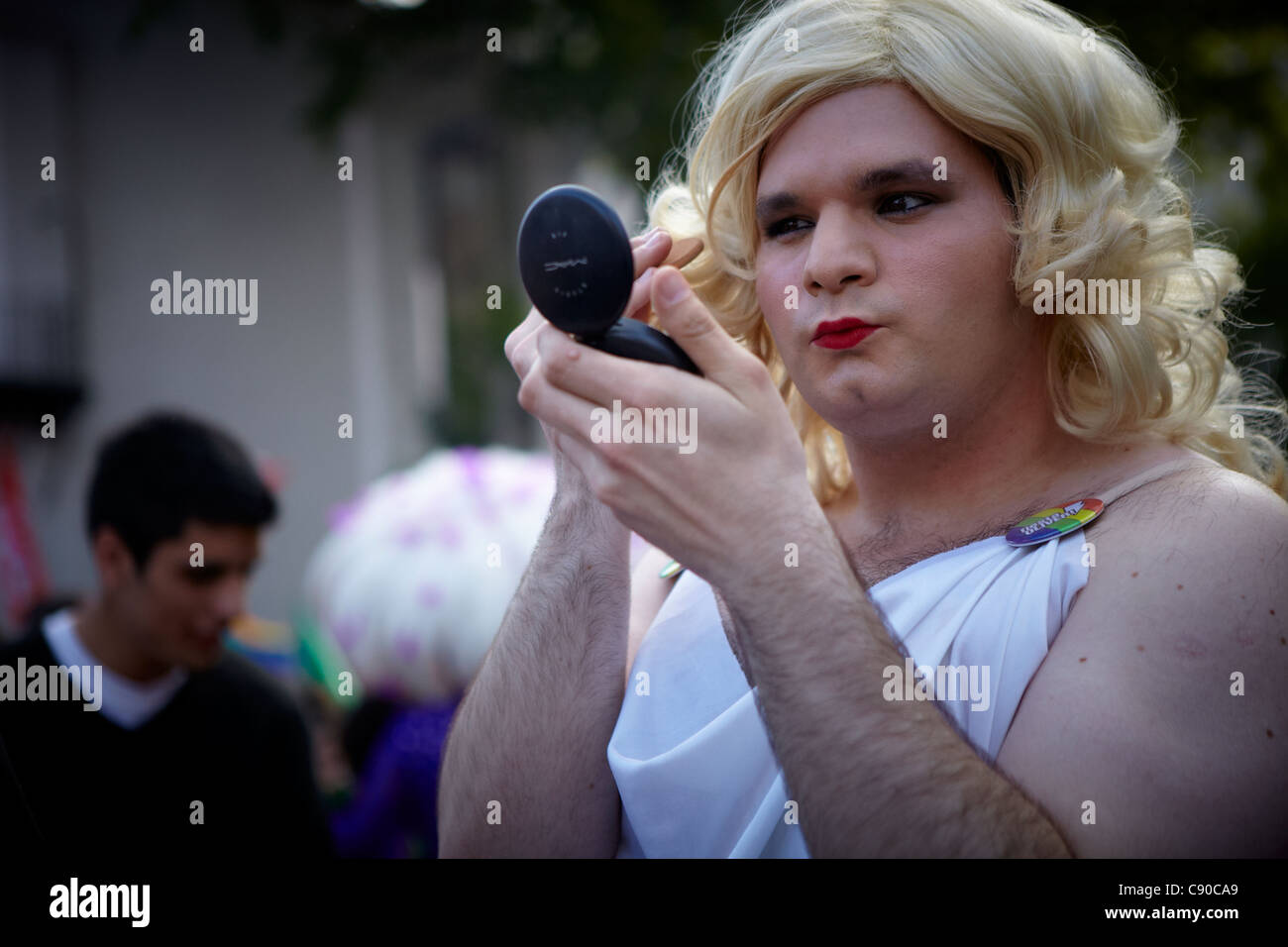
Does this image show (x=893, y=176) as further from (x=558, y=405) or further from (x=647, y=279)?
(x=558, y=405)

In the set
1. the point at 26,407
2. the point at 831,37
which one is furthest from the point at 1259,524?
the point at 26,407

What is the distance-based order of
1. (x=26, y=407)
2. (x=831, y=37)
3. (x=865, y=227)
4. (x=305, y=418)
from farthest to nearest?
(x=305, y=418), (x=26, y=407), (x=831, y=37), (x=865, y=227)

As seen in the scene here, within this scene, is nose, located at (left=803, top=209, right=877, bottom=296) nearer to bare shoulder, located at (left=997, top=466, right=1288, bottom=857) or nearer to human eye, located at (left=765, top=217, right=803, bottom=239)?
human eye, located at (left=765, top=217, right=803, bottom=239)

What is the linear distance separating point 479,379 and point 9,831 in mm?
10914

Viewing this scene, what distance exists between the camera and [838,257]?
170cm

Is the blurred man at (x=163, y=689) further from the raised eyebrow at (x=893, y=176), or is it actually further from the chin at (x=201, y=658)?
the raised eyebrow at (x=893, y=176)

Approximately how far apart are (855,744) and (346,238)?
9996 millimetres

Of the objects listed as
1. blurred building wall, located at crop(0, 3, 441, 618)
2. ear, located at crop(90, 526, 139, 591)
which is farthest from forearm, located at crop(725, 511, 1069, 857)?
blurred building wall, located at crop(0, 3, 441, 618)

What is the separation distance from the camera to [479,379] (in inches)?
490

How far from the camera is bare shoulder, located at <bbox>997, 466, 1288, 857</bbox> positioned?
1.35m

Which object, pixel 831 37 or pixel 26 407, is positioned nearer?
pixel 831 37

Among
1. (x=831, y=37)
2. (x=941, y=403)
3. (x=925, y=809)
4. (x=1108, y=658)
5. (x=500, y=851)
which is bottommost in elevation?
(x=500, y=851)

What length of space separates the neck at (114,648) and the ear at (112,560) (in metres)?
0.14
